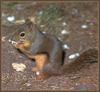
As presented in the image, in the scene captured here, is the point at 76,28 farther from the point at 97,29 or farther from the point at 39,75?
the point at 39,75

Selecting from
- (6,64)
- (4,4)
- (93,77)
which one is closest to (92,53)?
(93,77)

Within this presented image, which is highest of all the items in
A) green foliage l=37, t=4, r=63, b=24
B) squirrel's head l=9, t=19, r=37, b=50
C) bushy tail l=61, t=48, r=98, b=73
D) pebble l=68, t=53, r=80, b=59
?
green foliage l=37, t=4, r=63, b=24

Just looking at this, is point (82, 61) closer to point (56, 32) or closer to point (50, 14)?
point (56, 32)

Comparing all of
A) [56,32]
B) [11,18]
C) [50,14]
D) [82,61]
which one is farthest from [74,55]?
[11,18]

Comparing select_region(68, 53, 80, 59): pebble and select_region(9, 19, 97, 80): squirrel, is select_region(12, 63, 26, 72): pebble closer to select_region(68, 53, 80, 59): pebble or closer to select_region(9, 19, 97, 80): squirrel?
select_region(9, 19, 97, 80): squirrel

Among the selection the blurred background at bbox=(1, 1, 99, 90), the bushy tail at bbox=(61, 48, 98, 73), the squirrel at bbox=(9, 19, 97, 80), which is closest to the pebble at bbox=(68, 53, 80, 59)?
the blurred background at bbox=(1, 1, 99, 90)

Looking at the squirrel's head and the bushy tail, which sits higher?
the squirrel's head

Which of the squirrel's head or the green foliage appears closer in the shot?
the squirrel's head

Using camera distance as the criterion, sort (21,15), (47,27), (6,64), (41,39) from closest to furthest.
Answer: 1. (41,39)
2. (6,64)
3. (47,27)
4. (21,15)
